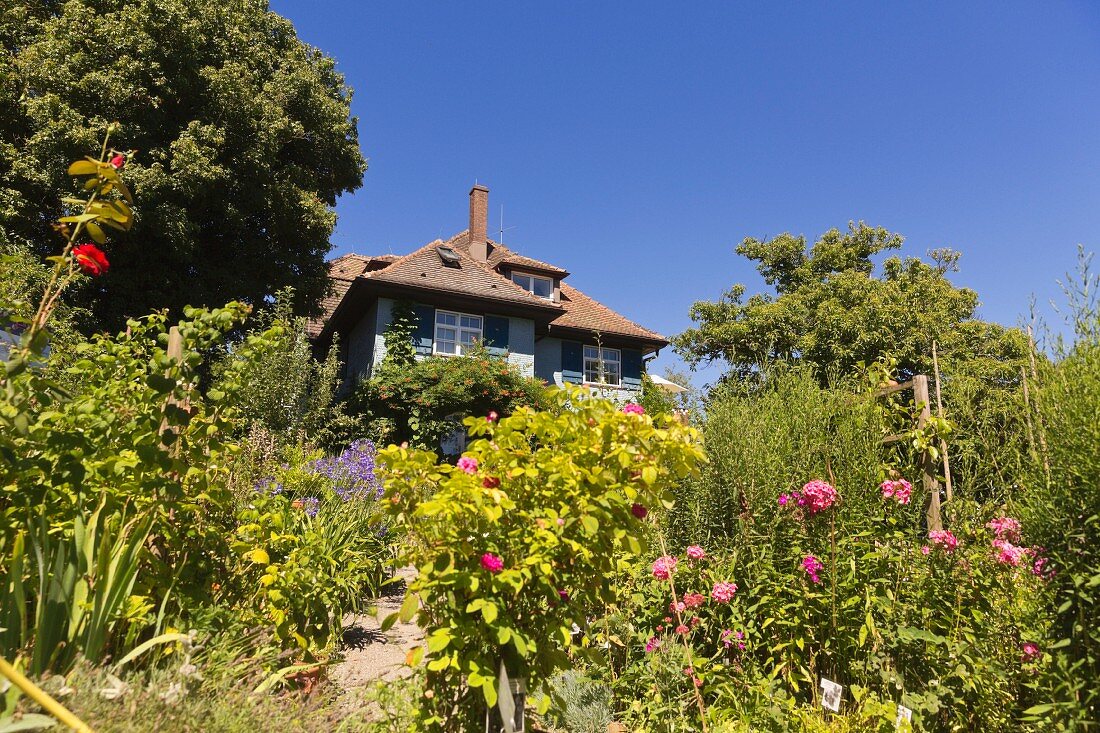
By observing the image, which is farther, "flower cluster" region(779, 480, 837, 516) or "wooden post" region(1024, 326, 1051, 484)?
"flower cluster" region(779, 480, 837, 516)

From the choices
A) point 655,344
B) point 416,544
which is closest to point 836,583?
point 416,544

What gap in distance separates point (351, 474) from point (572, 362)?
39.9 ft

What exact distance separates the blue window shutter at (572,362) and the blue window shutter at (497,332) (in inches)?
108

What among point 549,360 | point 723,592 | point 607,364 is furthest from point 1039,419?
point 607,364

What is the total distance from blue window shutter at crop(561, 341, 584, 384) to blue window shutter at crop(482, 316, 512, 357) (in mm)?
2736

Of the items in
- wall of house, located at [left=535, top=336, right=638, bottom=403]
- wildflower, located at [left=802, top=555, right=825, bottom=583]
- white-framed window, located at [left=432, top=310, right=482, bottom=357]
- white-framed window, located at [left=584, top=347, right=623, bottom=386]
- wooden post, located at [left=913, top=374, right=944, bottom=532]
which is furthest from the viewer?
white-framed window, located at [left=584, top=347, right=623, bottom=386]

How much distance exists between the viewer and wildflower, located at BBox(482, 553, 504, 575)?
6.65ft

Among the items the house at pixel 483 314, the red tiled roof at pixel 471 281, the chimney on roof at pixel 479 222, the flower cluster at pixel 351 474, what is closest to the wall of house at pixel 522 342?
the house at pixel 483 314

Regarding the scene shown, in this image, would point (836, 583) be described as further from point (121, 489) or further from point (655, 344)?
point (655, 344)

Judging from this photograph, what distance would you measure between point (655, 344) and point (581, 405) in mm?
16724

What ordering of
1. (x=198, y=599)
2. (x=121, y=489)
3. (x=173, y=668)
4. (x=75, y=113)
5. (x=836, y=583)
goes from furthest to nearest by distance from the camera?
(x=75, y=113) → (x=836, y=583) → (x=198, y=599) → (x=121, y=489) → (x=173, y=668)

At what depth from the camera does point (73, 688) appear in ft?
5.43

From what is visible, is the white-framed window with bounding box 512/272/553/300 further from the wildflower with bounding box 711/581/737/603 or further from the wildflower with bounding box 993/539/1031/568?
the wildflower with bounding box 993/539/1031/568

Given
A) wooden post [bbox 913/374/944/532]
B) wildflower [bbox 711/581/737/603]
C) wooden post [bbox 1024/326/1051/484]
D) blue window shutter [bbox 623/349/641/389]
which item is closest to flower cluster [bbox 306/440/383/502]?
wildflower [bbox 711/581/737/603]
